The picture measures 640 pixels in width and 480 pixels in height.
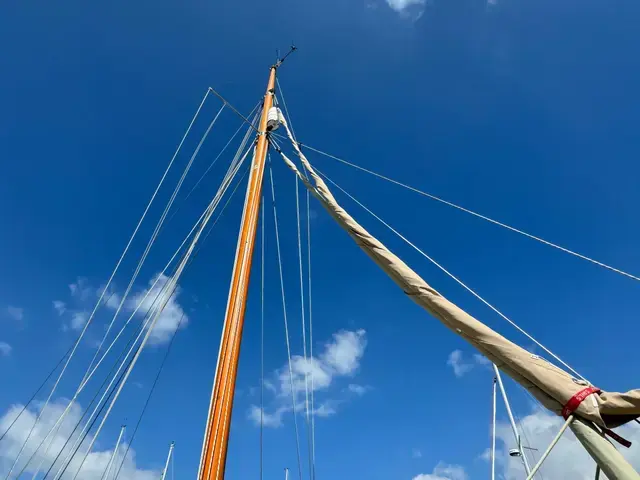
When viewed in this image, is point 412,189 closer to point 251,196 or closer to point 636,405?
point 251,196

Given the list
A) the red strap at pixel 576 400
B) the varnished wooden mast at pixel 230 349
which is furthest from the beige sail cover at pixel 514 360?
the varnished wooden mast at pixel 230 349

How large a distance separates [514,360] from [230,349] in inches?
185

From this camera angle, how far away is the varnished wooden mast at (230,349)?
581 cm

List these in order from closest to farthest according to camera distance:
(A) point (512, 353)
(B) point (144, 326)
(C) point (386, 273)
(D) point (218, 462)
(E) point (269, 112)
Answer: (A) point (512, 353) → (C) point (386, 273) → (D) point (218, 462) → (B) point (144, 326) → (E) point (269, 112)

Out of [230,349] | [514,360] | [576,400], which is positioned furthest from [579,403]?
[230,349]

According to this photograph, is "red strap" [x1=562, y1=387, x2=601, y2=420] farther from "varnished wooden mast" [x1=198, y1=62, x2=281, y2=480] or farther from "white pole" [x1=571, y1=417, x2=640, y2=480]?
"varnished wooden mast" [x1=198, y1=62, x2=281, y2=480]

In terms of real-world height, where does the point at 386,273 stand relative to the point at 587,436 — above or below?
above

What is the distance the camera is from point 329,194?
7.09 metres

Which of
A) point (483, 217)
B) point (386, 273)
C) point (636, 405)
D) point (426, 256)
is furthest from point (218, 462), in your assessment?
point (483, 217)

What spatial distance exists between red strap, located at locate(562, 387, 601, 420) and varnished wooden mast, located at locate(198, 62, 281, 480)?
15.1 feet

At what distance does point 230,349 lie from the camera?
22.9 feet

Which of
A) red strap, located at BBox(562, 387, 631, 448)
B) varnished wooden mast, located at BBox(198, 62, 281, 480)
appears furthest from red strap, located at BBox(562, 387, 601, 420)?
varnished wooden mast, located at BBox(198, 62, 281, 480)

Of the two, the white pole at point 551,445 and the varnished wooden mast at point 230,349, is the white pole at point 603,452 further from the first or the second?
the varnished wooden mast at point 230,349

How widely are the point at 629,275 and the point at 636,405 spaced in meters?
1.77
